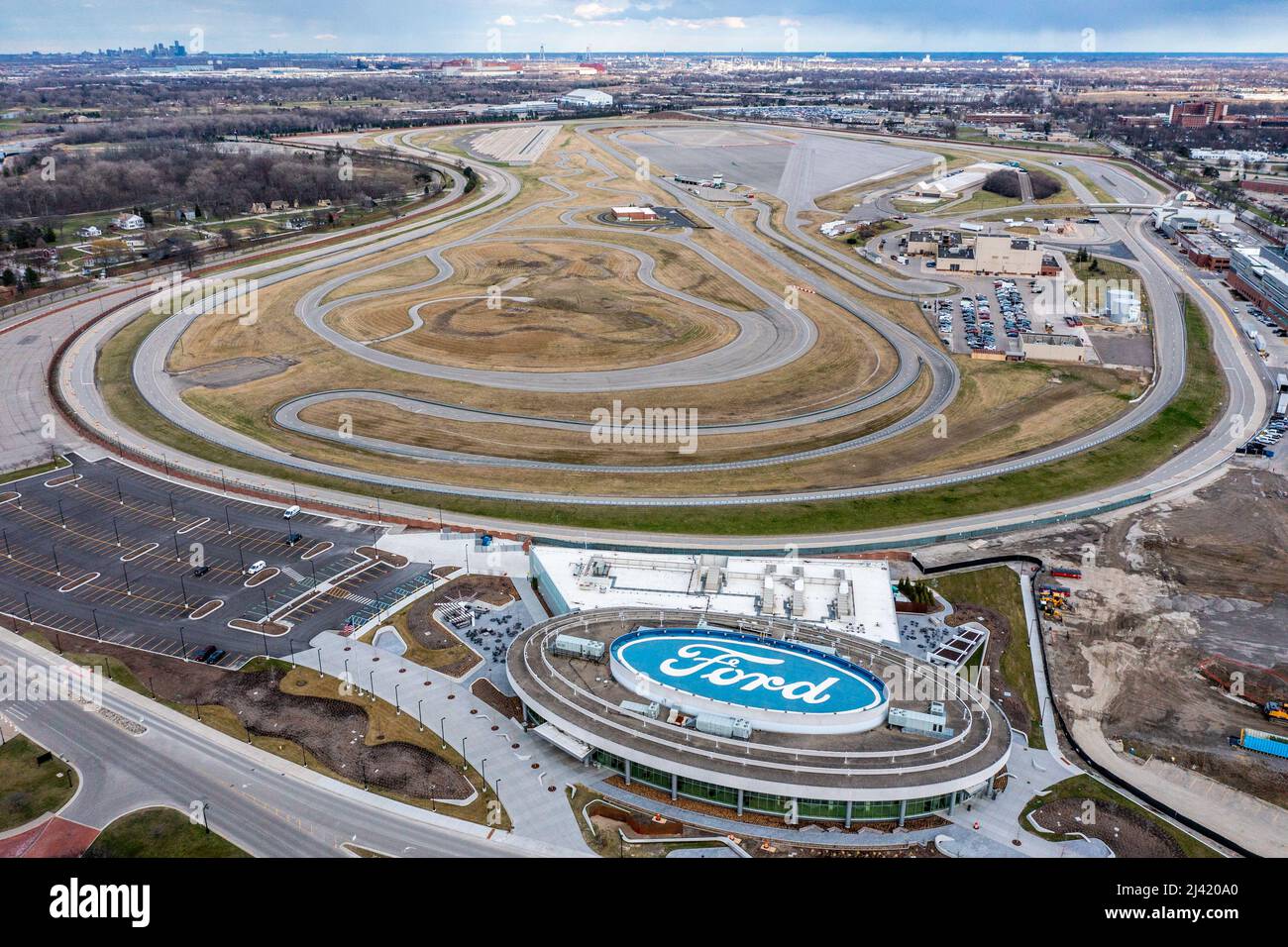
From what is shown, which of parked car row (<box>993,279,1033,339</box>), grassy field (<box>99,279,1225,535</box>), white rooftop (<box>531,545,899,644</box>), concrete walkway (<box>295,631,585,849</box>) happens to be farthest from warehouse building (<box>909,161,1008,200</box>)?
concrete walkway (<box>295,631,585,849</box>)

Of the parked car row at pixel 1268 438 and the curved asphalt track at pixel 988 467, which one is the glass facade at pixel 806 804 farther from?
the parked car row at pixel 1268 438

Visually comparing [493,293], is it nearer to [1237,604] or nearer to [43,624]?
[43,624]

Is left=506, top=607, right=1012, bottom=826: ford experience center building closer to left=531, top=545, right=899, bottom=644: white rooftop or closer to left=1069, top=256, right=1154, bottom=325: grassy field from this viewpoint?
left=531, top=545, right=899, bottom=644: white rooftop

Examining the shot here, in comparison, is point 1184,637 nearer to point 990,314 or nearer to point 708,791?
point 708,791

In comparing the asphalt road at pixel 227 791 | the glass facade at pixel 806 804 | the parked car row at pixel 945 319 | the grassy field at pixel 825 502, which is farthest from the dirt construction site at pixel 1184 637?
the parked car row at pixel 945 319

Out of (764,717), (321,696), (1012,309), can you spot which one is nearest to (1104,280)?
(1012,309)

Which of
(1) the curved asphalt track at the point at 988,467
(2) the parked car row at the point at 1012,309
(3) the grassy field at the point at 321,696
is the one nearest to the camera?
(3) the grassy field at the point at 321,696
